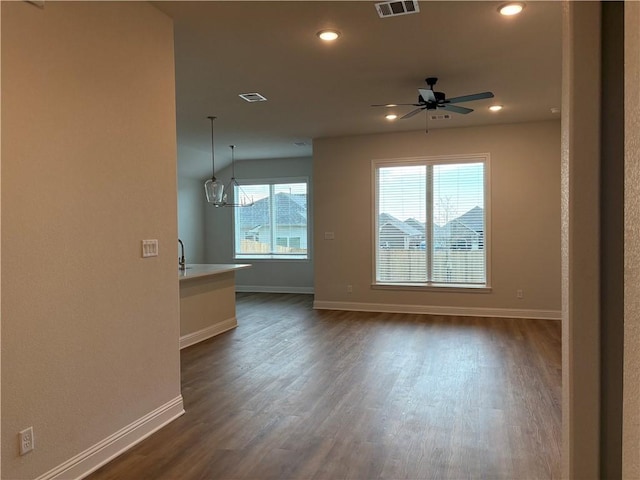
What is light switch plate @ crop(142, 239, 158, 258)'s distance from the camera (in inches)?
115

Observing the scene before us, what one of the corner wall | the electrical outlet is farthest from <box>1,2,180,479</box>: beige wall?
the corner wall

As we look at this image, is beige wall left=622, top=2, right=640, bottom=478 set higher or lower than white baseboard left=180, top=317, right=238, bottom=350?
higher

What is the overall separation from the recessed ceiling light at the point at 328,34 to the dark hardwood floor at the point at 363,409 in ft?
8.92

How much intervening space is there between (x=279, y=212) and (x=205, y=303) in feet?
14.9

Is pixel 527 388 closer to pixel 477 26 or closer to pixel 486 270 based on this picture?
pixel 477 26

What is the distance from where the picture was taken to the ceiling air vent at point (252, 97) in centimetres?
497

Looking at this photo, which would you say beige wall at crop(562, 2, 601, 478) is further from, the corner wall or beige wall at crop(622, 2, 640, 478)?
the corner wall

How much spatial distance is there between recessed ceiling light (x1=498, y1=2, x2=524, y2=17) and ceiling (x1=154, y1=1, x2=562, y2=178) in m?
0.05

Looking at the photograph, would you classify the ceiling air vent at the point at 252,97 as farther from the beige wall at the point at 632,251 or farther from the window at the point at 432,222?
the beige wall at the point at 632,251

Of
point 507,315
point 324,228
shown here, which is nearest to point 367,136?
point 324,228

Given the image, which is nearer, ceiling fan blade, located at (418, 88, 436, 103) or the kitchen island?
ceiling fan blade, located at (418, 88, 436, 103)

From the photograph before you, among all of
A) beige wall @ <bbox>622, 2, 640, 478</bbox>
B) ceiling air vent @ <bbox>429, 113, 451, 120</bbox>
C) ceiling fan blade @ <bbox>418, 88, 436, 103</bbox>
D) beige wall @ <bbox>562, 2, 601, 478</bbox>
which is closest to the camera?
beige wall @ <bbox>622, 2, 640, 478</bbox>

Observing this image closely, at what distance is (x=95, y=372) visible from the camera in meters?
2.56

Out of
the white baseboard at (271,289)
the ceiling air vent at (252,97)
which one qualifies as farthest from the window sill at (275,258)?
the ceiling air vent at (252,97)
